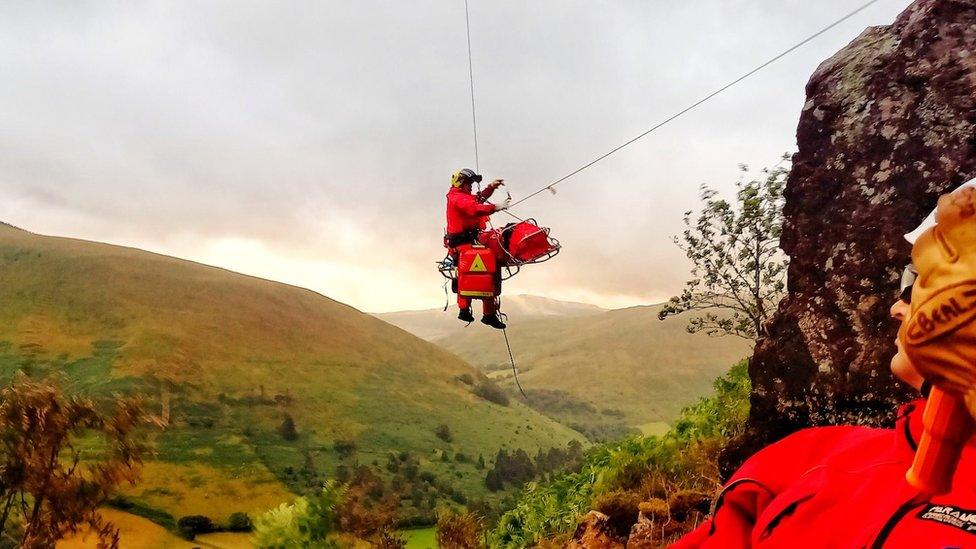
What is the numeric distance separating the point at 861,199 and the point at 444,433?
4292 cm

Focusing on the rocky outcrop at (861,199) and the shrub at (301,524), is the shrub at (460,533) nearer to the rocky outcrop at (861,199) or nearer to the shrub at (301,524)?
the shrub at (301,524)

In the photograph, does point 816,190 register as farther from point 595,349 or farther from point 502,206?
point 595,349

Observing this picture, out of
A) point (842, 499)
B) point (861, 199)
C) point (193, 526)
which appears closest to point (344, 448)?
point (193, 526)

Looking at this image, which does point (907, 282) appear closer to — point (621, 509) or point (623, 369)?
point (621, 509)

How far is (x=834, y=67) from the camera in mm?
4422

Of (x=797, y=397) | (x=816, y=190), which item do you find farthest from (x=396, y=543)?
(x=816, y=190)

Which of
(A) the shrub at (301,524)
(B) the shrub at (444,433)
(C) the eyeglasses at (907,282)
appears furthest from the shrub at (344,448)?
(C) the eyeglasses at (907,282)

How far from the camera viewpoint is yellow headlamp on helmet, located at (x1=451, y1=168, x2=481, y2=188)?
7.51 m

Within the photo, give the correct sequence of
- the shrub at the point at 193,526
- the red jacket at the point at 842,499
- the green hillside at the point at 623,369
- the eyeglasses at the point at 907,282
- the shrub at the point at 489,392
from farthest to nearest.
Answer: the green hillside at the point at 623,369, the shrub at the point at 489,392, the shrub at the point at 193,526, the eyeglasses at the point at 907,282, the red jacket at the point at 842,499

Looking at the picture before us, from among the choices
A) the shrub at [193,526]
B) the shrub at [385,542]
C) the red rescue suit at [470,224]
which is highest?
the red rescue suit at [470,224]

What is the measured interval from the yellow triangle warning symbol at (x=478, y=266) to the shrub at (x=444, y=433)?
38446 millimetres

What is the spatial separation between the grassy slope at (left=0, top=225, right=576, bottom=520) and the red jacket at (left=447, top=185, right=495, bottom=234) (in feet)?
84.8

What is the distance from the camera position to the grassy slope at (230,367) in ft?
103

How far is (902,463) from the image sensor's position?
181 cm
